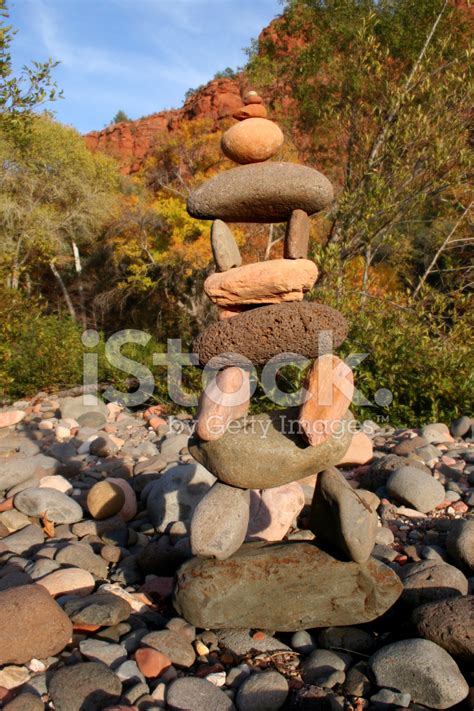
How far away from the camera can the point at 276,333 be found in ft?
10.8

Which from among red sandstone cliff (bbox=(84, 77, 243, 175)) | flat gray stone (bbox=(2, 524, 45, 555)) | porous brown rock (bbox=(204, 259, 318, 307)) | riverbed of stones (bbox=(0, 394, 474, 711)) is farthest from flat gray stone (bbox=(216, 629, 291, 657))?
red sandstone cliff (bbox=(84, 77, 243, 175))

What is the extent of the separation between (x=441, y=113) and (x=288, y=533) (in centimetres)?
725

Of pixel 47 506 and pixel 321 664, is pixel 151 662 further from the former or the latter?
pixel 47 506

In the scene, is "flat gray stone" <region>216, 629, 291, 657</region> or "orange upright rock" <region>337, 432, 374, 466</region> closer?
"flat gray stone" <region>216, 629, 291, 657</region>

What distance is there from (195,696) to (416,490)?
2.98 meters

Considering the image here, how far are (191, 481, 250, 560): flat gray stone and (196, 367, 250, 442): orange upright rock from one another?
1.24ft

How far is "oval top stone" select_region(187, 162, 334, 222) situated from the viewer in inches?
134

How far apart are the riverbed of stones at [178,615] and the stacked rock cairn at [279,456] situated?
7 centimetres

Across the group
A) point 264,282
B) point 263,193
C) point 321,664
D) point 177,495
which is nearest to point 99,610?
point 321,664

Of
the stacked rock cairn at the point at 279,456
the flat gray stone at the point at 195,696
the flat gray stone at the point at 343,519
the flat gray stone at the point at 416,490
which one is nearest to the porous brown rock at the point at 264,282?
the stacked rock cairn at the point at 279,456

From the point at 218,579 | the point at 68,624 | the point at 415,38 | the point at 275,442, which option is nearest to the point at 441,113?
the point at 415,38

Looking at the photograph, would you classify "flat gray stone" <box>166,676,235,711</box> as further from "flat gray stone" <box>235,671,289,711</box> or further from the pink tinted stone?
the pink tinted stone

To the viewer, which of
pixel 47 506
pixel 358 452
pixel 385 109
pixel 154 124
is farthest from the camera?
pixel 154 124

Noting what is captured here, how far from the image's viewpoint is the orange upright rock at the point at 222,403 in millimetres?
3295
